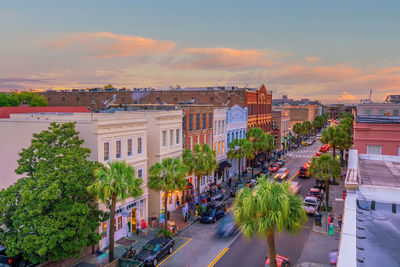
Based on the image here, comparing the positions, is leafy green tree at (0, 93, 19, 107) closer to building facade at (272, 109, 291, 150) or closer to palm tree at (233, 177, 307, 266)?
building facade at (272, 109, 291, 150)

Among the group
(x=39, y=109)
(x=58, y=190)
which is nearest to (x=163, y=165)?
(x=58, y=190)

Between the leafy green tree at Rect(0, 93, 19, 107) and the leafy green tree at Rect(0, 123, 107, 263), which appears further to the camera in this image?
the leafy green tree at Rect(0, 93, 19, 107)

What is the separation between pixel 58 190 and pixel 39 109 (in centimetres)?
2685

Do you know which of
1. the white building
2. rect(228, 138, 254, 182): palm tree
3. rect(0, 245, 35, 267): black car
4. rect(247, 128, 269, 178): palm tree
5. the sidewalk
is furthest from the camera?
rect(247, 128, 269, 178): palm tree

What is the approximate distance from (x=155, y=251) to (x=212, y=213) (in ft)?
34.2

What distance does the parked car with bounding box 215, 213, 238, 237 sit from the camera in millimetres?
30516

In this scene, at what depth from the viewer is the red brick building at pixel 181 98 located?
202 ft

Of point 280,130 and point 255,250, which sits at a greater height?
point 280,130

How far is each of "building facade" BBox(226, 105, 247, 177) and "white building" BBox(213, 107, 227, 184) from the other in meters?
1.70

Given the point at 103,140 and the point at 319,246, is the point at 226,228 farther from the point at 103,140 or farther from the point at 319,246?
the point at 103,140

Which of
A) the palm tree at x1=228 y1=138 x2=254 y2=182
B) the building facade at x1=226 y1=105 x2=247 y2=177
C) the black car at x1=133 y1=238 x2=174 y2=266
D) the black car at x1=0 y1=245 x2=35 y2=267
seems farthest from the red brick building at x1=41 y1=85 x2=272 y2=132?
the black car at x1=0 y1=245 x2=35 y2=267

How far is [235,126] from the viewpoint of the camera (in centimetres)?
5697

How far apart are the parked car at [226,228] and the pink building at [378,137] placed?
14.3 meters

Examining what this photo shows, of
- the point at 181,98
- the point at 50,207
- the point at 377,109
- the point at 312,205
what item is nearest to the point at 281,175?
the point at 312,205
